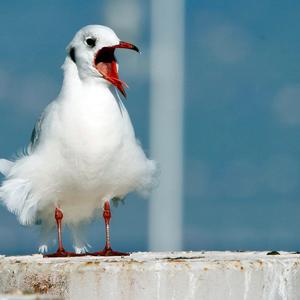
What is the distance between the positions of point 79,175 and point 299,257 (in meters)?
2.74

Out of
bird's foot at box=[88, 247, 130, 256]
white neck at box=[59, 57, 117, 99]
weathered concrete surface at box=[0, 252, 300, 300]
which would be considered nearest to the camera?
weathered concrete surface at box=[0, 252, 300, 300]

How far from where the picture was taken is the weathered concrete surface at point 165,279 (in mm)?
9117

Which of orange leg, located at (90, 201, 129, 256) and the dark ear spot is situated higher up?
the dark ear spot

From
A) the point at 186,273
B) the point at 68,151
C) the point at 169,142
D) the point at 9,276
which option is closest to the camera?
the point at 186,273

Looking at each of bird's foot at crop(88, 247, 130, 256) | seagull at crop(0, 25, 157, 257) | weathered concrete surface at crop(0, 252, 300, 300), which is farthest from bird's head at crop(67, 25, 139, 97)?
weathered concrete surface at crop(0, 252, 300, 300)

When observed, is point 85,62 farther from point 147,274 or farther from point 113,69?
point 147,274

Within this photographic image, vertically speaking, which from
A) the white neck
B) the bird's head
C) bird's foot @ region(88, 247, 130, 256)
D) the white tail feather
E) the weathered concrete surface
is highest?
the bird's head

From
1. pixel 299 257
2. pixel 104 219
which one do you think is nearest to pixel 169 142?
pixel 104 219

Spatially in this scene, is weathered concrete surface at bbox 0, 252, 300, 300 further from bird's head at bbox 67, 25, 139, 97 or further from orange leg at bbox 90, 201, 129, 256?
bird's head at bbox 67, 25, 139, 97

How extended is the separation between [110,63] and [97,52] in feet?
0.99

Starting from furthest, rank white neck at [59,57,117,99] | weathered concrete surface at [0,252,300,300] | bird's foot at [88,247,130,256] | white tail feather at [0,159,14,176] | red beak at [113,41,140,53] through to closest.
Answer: white tail feather at [0,159,14,176] < white neck at [59,57,117,99] < red beak at [113,41,140,53] < bird's foot at [88,247,130,256] < weathered concrete surface at [0,252,300,300]

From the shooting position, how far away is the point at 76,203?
1202 centimetres

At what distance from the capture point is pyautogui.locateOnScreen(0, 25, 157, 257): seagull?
1134 cm

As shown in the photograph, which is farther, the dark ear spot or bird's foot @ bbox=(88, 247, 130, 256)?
the dark ear spot
